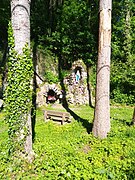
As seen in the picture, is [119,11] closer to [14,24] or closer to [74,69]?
[74,69]

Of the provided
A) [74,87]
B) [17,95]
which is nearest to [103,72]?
[17,95]

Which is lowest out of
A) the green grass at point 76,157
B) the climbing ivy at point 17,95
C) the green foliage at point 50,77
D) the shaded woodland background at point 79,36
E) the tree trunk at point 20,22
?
the green grass at point 76,157

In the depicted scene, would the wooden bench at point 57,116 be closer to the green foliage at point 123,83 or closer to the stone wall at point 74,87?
the stone wall at point 74,87

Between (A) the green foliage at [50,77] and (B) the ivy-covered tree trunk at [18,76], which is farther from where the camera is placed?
(A) the green foliage at [50,77]

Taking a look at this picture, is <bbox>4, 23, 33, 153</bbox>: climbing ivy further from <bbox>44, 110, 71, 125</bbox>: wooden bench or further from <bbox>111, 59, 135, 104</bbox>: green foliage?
<bbox>111, 59, 135, 104</bbox>: green foliage

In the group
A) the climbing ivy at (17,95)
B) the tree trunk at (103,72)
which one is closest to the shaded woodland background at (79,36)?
the tree trunk at (103,72)

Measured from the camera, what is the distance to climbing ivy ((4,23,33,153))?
498 cm

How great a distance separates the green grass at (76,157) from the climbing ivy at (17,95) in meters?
0.58

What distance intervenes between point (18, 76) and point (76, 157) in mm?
2527

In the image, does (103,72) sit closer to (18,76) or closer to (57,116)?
(18,76)

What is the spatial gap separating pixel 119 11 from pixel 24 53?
13.7 metres

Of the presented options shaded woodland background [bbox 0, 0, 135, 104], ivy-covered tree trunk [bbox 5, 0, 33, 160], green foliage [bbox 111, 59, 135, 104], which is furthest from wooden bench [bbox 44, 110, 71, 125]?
green foliage [bbox 111, 59, 135, 104]

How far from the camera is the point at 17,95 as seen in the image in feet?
16.4

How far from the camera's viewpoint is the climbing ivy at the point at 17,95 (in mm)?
4984
